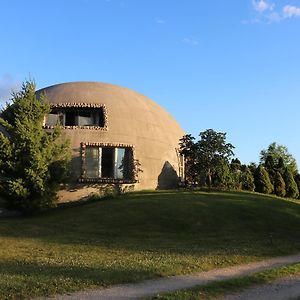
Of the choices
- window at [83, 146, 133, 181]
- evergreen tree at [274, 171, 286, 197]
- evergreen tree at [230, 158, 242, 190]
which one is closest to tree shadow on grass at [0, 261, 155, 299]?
window at [83, 146, 133, 181]

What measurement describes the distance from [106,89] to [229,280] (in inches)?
1041

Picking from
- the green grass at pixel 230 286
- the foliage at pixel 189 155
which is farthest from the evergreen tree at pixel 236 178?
the green grass at pixel 230 286

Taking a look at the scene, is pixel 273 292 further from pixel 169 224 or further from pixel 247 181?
pixel 247 181

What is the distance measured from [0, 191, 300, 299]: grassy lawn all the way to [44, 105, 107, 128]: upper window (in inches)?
246

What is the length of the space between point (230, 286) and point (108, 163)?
74.5 feet

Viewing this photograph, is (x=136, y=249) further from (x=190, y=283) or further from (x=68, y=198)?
(x=68, y=198)

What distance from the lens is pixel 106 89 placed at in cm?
3569

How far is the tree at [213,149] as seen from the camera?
32750mm

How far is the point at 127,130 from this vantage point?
33188mm

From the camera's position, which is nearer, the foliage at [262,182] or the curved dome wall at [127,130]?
the curved dome wall at [127,130]

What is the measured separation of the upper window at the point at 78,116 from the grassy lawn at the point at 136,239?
624cm

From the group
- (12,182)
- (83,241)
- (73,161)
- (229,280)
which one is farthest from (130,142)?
(229,280)

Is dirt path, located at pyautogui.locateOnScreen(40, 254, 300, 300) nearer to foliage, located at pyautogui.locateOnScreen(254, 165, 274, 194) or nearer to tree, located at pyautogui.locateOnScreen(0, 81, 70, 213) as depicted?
tree, located at pyautogui.locateOnScreen(0, 81, 70, 213)

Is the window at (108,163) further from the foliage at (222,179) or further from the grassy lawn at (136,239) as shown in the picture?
the foliage at (222,179)
